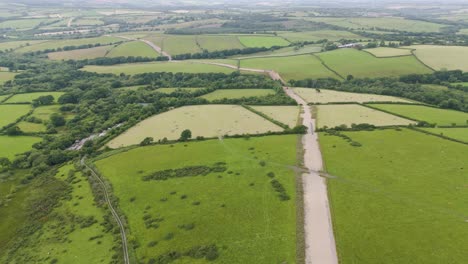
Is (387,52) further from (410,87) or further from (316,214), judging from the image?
(316,214)

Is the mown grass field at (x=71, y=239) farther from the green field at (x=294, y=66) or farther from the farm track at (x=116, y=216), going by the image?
the green field at (x=294, y=66)

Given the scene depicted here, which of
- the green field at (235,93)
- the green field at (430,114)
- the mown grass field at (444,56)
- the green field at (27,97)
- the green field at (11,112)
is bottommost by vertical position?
the green field at (11,112)

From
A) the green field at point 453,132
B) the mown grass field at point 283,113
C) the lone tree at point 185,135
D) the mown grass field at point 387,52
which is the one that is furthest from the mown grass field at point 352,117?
the mown grass field at point 387,52

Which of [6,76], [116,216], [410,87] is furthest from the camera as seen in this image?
[6,76]

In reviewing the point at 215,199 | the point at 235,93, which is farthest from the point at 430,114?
the point at 215,199

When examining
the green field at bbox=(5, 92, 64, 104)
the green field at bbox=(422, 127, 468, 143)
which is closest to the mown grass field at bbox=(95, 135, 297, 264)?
the green field at bbox=(422, 127, 468, 143)
